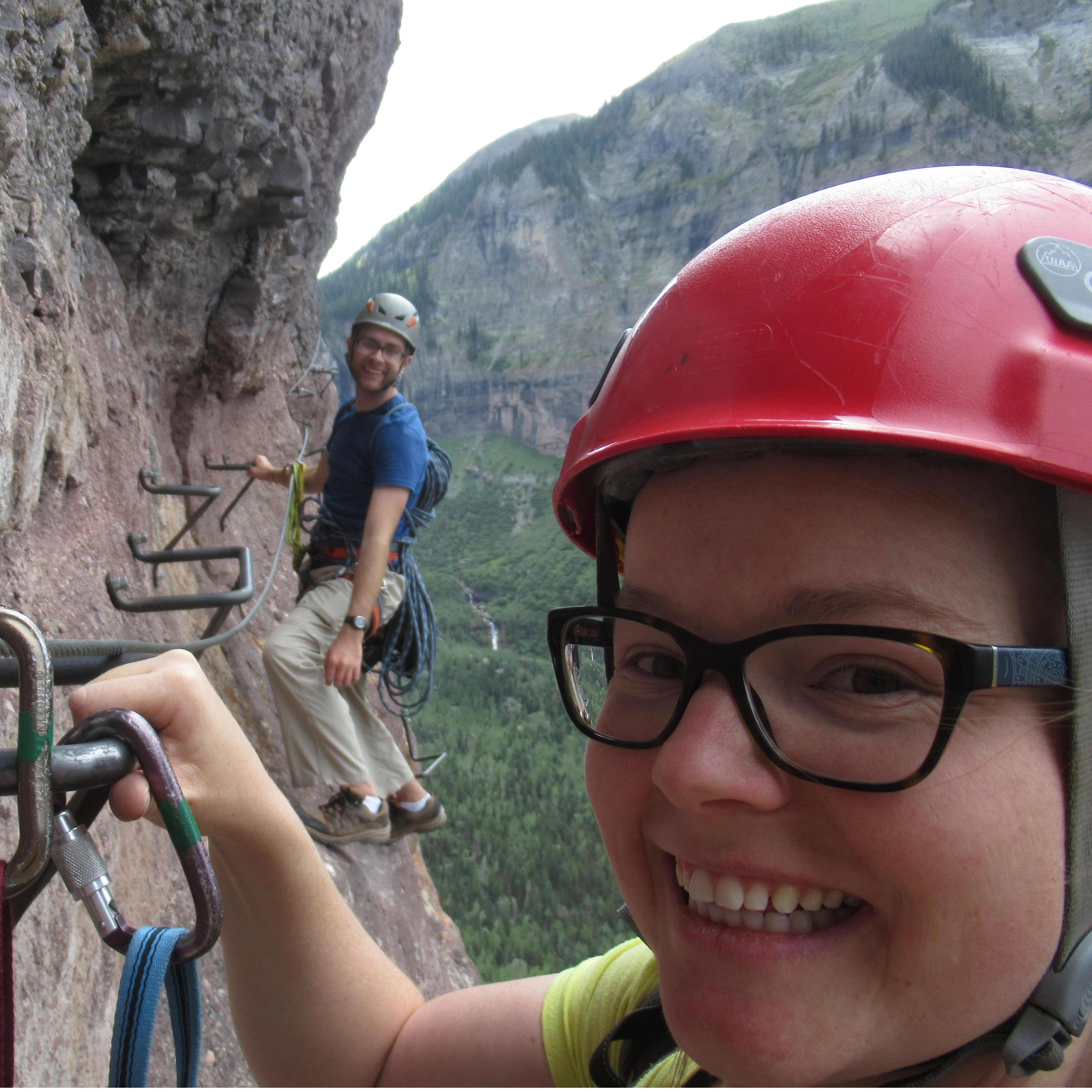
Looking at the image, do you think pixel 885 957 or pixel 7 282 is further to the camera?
pixel 7 282

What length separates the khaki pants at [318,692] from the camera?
3969 millimetres

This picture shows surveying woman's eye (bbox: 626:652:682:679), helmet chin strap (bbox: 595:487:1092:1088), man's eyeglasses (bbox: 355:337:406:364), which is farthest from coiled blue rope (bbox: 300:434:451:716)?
helmet chin strap (bbox: 595:487:1092:1088)

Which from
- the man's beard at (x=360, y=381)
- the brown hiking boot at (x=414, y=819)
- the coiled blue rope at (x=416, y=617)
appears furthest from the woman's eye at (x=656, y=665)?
the brown hiking boot at (x=414, y=819)

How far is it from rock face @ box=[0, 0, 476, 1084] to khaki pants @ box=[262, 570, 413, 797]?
1.84ft

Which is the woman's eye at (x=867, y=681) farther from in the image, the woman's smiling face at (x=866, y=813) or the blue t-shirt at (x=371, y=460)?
the blue t-shirt at (x=371, y=460)

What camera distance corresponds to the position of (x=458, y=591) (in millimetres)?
27844

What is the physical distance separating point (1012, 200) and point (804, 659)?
0.71m

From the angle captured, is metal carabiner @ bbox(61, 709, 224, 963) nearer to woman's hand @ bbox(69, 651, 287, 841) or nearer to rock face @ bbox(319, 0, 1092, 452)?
woman's hand @ bbox(69, 651, 287, 841)

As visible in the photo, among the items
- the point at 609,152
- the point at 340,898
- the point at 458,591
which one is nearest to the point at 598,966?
the point at 340,898

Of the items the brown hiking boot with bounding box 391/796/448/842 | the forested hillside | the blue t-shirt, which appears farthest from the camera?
the forested hillside

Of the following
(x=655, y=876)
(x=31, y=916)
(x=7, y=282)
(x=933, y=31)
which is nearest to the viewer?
(x=655, y=876)

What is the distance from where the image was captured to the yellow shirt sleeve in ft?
3.99

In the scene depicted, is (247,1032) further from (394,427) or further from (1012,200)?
(394,427)

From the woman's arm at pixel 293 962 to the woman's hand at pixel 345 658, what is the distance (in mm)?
2517
